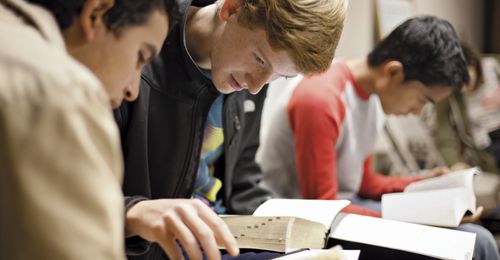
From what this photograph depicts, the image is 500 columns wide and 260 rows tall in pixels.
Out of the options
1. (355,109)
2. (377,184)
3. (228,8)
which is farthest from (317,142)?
(228,8)

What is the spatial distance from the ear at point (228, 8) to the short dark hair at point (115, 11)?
46 centimetres

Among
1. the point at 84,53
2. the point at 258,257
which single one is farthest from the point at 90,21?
the point at 258,257

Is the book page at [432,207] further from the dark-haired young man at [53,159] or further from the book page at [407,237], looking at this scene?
the dark-haired young man at [53,159]

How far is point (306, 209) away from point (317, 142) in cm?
45

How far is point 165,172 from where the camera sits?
3.67ft

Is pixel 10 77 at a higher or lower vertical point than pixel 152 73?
higher

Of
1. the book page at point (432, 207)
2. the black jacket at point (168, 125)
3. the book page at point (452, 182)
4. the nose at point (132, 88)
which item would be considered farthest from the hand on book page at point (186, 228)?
the book page at point (452, 182)

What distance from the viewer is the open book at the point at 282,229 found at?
35.9 inches

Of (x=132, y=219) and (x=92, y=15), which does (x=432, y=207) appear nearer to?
(x=132, y=219)

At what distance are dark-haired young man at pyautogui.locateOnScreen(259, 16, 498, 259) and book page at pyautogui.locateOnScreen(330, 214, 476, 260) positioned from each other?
36 centimetres

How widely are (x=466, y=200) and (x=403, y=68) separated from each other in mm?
459

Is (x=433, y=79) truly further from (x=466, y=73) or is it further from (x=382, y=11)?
(x=382, y=11)

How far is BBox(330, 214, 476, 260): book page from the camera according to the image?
3.17 ft

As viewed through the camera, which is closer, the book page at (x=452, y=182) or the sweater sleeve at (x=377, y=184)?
the book page at (x=452, y=182)
